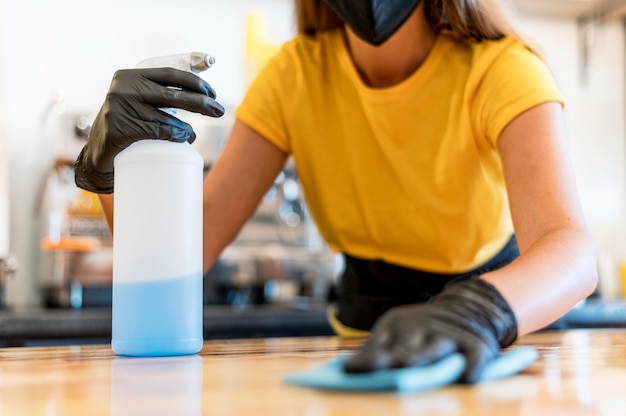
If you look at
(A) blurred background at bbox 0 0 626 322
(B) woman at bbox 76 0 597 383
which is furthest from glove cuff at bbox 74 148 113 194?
(A) blurred background at bbox 0 0 626 322

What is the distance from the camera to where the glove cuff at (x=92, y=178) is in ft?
3.13

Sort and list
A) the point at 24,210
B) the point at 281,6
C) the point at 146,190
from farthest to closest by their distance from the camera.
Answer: the point at 281,6, the point at 24,210, the point at 146,190

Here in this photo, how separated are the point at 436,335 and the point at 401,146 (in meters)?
0.77

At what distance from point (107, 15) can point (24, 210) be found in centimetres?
77

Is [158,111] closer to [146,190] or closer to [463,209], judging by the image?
[146,190]

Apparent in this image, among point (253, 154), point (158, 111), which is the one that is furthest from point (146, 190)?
point (253, 154)

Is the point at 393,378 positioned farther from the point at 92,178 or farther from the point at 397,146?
the point at 397,146

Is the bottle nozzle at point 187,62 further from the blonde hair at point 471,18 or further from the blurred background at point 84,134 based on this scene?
the blurred background at point 84,134

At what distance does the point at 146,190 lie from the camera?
764mm

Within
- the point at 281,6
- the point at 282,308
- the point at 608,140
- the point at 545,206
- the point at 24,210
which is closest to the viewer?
the point at 545,206

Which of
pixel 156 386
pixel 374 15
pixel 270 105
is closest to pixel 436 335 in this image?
pixel 156 386

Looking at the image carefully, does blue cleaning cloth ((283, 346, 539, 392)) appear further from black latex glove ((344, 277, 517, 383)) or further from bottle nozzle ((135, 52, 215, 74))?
bottle nozzle ((135, 52, 215, 74))

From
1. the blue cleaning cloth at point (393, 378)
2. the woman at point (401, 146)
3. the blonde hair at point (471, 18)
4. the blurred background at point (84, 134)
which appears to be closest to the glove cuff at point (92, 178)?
the woman at point (401, 146)

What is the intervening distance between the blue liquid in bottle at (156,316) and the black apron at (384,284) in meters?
0.58
